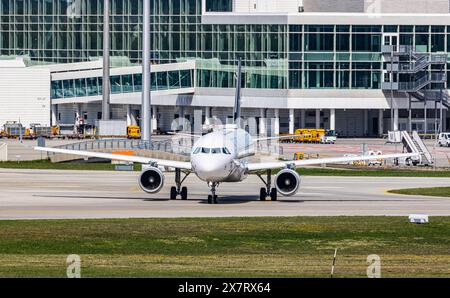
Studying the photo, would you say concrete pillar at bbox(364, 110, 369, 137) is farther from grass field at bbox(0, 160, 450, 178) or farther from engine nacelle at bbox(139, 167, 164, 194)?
engine nacelle at bbox(139, 167, 164, 194)

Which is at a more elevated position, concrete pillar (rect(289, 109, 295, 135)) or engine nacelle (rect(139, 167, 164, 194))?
concrete pillar (rect(289, 109, 295, 135))

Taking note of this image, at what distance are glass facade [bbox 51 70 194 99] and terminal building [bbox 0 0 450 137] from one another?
0.14 metres

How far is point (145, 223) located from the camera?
4822 cm

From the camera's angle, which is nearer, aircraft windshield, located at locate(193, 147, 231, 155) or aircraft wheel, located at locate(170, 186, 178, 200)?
aircraft windshield, located at locate(193, 147, 231, 155)

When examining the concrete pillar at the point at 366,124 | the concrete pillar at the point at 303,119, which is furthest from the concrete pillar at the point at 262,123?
the concrete pillar at the point at 366,124

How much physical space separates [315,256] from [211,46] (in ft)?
467

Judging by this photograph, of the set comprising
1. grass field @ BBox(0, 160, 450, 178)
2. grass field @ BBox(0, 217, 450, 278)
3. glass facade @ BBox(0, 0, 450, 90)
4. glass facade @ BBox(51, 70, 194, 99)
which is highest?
glass facade @ BBox(0, 0, 450, 90)

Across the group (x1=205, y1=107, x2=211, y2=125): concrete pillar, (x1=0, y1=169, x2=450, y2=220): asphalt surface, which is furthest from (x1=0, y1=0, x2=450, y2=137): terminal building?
(x1=0, y1=169, x2=450, y2=220): asphalt surface

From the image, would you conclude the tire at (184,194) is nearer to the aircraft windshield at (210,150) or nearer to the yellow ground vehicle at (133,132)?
the aircraft windshield at (210,150)

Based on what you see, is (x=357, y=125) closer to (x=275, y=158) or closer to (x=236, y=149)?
(x=275, y=158)

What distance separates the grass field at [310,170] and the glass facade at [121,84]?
67993mm

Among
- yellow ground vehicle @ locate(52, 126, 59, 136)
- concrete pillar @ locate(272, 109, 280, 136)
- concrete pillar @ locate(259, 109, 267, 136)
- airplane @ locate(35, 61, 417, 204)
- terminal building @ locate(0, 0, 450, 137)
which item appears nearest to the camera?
airplane @ locate(35, 61, 417, 204)

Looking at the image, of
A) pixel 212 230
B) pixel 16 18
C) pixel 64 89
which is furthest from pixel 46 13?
pixel 212 230

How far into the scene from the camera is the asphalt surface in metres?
54.7
